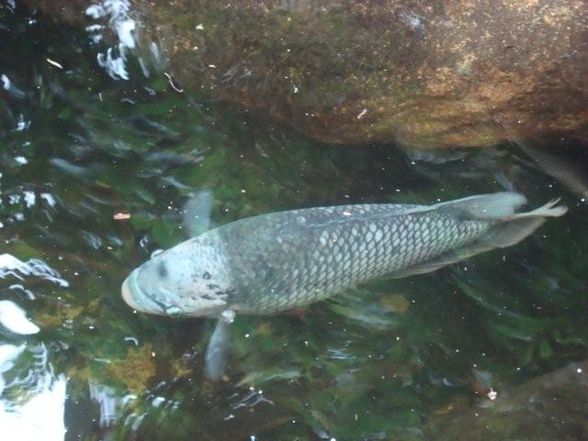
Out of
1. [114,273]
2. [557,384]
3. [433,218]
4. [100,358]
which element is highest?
[433,218]

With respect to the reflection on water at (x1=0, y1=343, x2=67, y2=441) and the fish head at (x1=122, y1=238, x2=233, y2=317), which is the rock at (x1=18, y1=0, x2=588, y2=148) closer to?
the fish head at (x1=122, y1=238, x2=233, y2=317)

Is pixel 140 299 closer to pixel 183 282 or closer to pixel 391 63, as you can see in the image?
pixel 183 282

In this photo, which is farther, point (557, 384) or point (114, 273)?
point (114, 273)

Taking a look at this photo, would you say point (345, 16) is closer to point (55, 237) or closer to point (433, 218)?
point (433, 218)

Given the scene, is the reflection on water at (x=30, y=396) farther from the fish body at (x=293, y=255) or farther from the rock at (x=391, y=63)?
the rock at (x=391, y=63)

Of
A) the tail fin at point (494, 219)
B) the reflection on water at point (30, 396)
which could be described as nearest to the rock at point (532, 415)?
the tail fin at point (494, 219)

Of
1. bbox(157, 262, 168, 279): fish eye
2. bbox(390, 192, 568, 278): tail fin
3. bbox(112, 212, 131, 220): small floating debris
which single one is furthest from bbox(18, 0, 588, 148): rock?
bbox(157, 262, 168, 279): fish eye

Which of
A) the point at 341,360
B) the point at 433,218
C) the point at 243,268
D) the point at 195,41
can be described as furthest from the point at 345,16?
the point at 341,360

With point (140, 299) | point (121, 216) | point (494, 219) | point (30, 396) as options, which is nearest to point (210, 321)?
point (140, 299)
